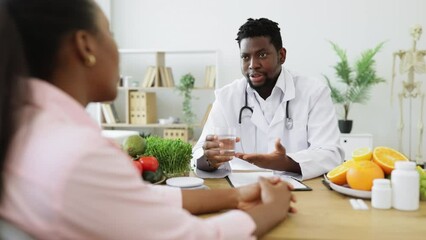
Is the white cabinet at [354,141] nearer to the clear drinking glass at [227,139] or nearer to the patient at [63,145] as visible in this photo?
the clear drinking glass at [227,139]

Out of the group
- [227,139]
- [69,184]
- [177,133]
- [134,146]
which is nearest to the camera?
[69,184]

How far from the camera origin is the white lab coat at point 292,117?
219cm

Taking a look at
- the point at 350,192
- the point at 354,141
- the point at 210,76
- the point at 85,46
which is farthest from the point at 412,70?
the point at 85,46

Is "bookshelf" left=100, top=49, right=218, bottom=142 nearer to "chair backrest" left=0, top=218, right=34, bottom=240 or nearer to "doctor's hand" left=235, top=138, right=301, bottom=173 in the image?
"doctor's hand" left=235, top=138, right=301, bottom=173

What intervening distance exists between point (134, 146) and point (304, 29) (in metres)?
3.99

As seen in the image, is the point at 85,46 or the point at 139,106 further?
the point at 139,106

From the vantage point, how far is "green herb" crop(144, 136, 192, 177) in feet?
5.26

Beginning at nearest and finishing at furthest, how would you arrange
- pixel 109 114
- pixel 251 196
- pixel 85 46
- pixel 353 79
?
1. pixel 85 46
2. pixel 251 196
3. pixel 353 79
4. pixel 109 114

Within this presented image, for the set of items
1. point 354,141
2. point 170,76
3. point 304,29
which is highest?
point 304,29

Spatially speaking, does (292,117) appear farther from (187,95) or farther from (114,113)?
(114,113)

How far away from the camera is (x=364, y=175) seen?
1.33 meters

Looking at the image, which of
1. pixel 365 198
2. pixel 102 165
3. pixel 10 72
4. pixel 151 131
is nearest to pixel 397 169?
pixel 365 198

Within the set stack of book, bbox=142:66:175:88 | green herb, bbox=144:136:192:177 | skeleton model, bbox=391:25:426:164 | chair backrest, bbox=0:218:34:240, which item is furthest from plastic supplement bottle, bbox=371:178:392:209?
stack of book, bbox=142:66:175:88

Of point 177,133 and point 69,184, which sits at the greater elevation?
point 69,184
